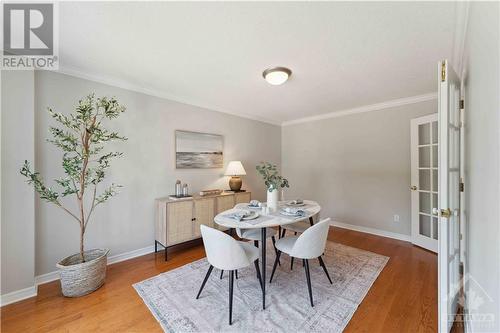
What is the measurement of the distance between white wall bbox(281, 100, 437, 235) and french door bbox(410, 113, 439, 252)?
0.17 meters

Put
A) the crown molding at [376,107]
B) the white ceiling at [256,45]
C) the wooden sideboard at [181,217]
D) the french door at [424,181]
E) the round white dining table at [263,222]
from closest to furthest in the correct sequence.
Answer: the white ceiling at [256,45] < the round white dining table at [263,222] < the wooden sideboard at [181,217] < the french door at [424,181] < the crown molding at [376,107]

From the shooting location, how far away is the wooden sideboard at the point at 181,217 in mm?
2633

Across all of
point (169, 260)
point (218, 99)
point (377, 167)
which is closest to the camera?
point (169, 260)

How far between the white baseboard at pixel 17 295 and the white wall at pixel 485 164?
131 inches

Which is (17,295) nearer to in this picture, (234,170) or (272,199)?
(272,199)

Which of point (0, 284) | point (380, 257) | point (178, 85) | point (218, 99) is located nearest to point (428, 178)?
point (380, 257)

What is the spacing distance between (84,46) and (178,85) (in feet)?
3.44

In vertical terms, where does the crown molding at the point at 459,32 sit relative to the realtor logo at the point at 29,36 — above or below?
below

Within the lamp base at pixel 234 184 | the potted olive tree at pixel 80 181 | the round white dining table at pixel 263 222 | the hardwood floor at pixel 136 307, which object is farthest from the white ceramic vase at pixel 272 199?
the potted olive tree at pixel 80 181

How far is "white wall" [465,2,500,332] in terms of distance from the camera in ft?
2.71

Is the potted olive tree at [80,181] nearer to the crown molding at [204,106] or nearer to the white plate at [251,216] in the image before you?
the crown molding at [204,106]

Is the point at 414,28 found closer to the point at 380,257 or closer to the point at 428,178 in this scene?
the point at 428,178

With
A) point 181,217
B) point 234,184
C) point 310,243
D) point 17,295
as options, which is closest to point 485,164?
point 310,243

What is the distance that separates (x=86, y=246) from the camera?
93.1 inches
